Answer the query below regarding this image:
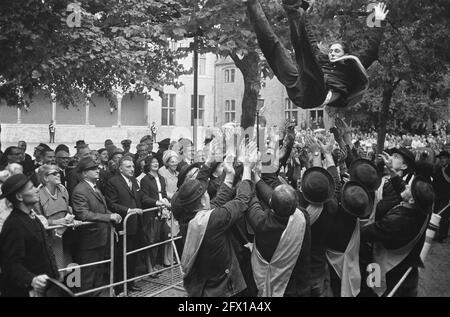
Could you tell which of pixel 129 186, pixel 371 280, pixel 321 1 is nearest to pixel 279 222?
pixel 371 280

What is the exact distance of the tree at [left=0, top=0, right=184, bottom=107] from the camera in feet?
26.0

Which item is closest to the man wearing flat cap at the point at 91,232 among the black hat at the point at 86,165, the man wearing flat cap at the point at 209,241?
the black hat at the point at 86,165

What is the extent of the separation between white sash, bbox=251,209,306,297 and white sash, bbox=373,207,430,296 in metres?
0.95

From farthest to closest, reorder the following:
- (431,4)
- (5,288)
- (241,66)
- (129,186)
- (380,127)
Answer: (380,127) → (241,66) → (431,4) → (129,186) → (5,288)

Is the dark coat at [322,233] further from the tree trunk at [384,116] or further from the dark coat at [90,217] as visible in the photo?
the tree trunk at [384,116]

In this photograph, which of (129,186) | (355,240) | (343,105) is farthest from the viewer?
(129,186)

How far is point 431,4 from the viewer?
8.60 metres

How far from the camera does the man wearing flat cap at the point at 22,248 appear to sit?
157 inches

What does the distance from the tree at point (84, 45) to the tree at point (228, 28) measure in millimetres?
514

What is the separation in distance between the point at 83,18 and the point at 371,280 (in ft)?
22.3

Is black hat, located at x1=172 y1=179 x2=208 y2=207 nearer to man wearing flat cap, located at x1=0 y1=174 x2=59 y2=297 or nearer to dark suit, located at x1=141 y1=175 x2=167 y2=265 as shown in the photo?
man wearing flat cap, located at x1=0 y1=174 x2=59 y2=297

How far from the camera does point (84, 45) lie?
9.05 m
